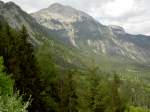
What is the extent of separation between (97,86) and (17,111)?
39943 mm

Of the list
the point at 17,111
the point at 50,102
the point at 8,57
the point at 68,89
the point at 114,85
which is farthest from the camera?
the point at 114,85

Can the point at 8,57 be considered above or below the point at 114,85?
above

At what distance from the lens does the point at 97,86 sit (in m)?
64.2

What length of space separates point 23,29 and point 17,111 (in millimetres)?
39749

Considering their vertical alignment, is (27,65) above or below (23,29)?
below

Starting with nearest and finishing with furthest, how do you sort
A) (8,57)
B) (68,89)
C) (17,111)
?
(17,111) < (8,57) < (68,89)

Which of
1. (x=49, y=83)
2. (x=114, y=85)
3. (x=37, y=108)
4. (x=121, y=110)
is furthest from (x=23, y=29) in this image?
Answer: (x=121, y=110)

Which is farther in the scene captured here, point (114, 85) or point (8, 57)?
point (114, 85)

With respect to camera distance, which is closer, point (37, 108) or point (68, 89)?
point (37, 108)

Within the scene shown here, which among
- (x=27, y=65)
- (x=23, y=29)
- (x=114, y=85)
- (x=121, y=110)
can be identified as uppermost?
(x=23, y=29)

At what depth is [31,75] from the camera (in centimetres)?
6156

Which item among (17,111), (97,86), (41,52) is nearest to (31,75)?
(97,86)

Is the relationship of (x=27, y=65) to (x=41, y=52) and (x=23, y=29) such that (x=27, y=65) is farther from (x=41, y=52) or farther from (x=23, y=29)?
(x=41, y=52)

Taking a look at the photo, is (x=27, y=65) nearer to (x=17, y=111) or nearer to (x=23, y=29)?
(x=23, y=29)
